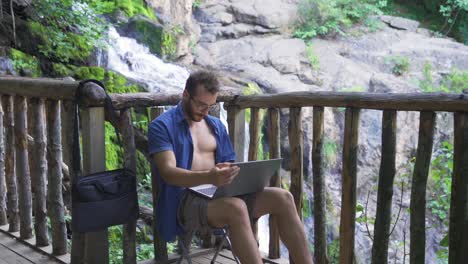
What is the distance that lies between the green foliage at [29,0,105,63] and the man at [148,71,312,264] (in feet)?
14.2

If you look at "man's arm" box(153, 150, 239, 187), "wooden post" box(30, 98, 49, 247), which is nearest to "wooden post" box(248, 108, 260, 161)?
"man's arm" box(153, 150, 239, 187)

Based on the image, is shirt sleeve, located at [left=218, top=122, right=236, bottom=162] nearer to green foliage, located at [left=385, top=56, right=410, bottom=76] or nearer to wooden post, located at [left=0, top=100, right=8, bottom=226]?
wooden post, located at [left=0, top=100, right=8, bottom=226]

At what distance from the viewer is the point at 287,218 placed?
2986 millimetres

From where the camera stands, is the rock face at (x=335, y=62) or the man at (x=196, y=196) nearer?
the man at (x=196, y=196)

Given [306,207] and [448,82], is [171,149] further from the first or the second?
[448,82]

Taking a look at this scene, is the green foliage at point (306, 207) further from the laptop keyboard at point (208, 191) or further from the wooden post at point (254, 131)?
the laptop keyboard at point (208, 191)

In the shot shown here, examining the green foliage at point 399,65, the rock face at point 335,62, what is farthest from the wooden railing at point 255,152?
the green foliage at point 399,65

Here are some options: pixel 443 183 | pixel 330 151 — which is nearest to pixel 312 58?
pixel 330 151

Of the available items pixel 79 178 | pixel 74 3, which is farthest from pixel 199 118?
Result: pixel 74 3

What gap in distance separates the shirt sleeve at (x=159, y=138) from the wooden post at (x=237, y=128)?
3.46 feet

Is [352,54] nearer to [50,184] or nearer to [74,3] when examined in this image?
[74,3]

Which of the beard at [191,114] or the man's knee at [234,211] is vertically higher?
the beard at [191,114]

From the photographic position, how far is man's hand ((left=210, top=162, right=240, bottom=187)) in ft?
8.63

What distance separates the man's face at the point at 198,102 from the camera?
2967 millimetres
